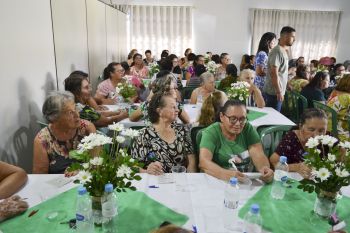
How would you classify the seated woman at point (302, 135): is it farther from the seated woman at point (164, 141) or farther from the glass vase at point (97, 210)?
the glass vase at point (97, 210)

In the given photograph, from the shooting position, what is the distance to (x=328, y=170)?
1.42m

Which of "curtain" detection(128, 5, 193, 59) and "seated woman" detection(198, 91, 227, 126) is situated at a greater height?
"curtain" detection(128, 5, 193, 59)

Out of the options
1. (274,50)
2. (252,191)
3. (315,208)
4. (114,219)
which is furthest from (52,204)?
(274,50)

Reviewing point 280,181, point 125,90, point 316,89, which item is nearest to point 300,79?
point 316,89

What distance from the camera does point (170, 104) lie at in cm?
243

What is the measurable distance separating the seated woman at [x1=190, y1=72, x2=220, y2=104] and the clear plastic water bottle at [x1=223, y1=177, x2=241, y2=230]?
269 cm

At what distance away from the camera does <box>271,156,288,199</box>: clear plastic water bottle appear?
68.9 inches

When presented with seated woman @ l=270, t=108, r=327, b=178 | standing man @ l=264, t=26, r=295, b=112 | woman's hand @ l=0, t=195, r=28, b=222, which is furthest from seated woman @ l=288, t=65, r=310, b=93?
woman's hand @ l=0, t=195, r=28, b=222

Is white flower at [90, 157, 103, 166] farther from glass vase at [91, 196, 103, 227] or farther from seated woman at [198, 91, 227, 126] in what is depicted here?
seated woman at [198, 91, 227, 126]

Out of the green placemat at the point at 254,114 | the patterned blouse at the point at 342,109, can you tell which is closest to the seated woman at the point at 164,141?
the green placemat at the point at 254,114

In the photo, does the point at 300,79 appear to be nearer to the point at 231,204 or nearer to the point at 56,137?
the point at 231,204

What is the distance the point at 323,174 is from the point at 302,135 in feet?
3.32

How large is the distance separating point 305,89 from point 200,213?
13.4 ft

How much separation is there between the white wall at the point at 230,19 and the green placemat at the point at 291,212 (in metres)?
8.80
